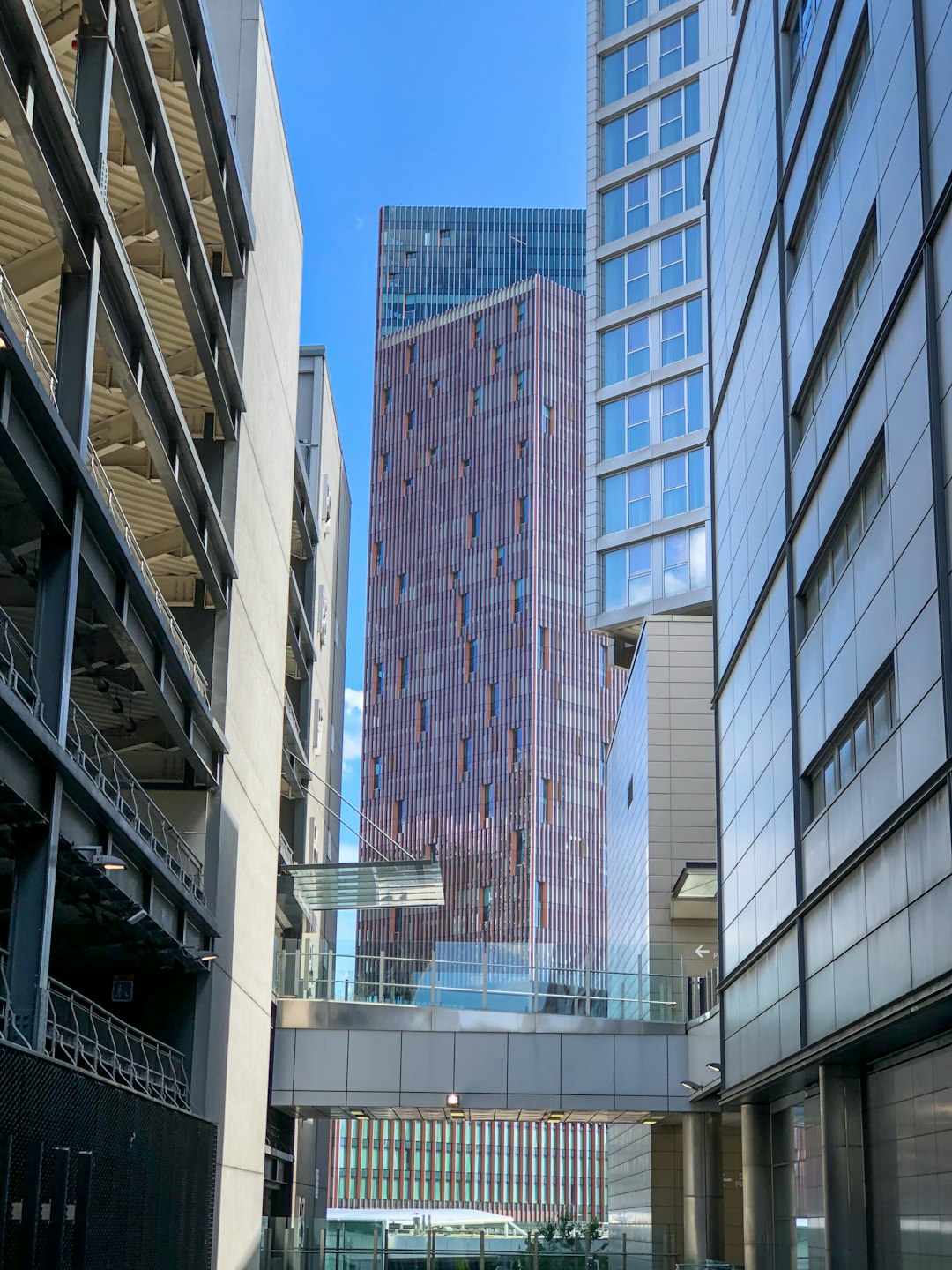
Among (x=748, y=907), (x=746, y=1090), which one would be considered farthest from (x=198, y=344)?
(x=746, y=1090)

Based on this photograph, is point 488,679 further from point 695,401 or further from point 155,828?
point 155,828

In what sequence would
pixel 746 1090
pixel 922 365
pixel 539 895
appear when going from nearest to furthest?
1. pixel 922 365
2. pixel 746 1090
3. pixel 539 895

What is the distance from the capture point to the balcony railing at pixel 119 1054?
21141 millimetres

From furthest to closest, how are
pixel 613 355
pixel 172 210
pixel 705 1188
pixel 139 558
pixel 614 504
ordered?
pixel 613 355
pixel 614 504
pixel 705 1188
pixel 172 210
pixel 139 558

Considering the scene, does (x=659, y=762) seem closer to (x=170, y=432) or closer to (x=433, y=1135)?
(x=170, y=432)

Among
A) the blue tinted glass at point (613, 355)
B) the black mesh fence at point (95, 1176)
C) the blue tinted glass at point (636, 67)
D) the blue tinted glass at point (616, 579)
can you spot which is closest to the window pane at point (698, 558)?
the blue tinted glass at point (616, 579)

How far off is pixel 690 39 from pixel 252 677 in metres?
40.2

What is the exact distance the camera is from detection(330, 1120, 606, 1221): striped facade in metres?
141

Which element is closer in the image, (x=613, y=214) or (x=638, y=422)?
(x=638, y=422)

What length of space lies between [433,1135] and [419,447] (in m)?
65.8

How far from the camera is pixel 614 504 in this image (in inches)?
2425

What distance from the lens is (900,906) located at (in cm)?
1855

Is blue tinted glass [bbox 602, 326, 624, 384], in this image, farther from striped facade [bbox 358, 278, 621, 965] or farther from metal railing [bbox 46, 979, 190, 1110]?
striped facade [bbox 358, 278, 621, 965]

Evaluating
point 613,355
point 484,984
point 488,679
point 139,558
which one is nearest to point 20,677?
point 139,558
